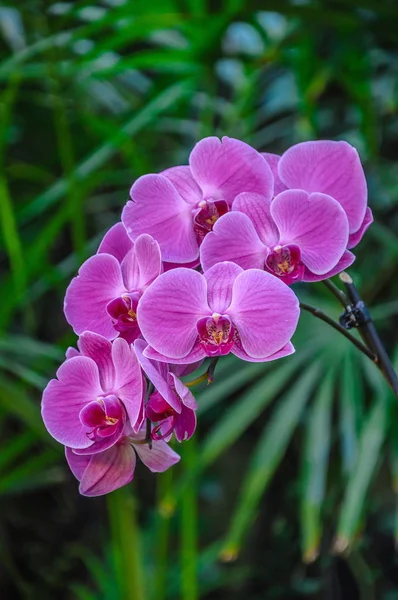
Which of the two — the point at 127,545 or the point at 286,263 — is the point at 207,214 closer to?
the point at 286,263

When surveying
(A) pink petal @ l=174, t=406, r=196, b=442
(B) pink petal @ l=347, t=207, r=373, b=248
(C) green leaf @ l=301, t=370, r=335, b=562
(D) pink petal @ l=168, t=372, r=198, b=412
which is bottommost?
(C) green leaf @ l=301, t=370, r=335, b=562

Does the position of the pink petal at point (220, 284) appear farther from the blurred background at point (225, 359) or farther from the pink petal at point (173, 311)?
the blurred background at point (225, 359)

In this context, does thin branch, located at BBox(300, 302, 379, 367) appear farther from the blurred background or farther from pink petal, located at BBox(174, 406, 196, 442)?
the blurred background

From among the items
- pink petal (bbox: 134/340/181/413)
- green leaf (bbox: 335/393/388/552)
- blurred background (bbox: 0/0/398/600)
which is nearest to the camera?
pink petal (bbox: 134/340/181/413)

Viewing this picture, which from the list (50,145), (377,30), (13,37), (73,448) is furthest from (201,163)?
(50,145)

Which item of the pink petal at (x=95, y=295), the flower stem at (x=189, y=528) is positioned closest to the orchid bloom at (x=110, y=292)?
the pink petal at (x=95, y=295)

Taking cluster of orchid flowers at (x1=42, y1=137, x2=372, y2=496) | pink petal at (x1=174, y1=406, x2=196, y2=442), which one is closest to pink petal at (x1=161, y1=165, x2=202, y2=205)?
cluster of orchid flowers at (x1=42, y1=137, x2=372, y2=496)

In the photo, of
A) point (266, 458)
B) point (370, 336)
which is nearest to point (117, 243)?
point (370, 336)

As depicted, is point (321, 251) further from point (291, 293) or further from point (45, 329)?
point (45, 329)
